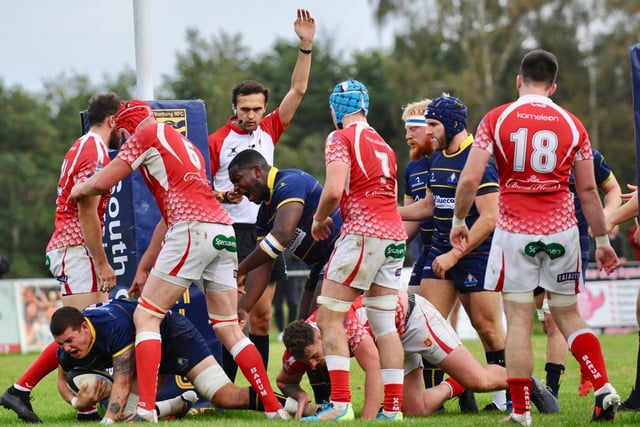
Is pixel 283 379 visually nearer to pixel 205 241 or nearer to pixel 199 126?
pixel 205 241

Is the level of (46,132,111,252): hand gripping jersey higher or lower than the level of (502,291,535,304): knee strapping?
higher

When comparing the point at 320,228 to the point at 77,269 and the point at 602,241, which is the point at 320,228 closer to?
the point at 602,241

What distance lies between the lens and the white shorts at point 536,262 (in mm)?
6949

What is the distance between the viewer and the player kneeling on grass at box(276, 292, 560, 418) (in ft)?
25.6

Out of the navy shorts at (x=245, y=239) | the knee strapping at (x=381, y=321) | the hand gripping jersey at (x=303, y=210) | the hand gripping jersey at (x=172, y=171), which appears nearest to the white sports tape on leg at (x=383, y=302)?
the knee strapping at (x=381, y=321)

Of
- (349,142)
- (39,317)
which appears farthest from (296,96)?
(39,317)

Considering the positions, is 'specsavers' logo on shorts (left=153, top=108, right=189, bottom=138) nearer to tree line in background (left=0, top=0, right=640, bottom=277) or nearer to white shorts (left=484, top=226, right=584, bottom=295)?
white shorts (left=484, top=226, right=584, bottom=295)

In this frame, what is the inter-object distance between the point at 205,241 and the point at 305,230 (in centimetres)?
105

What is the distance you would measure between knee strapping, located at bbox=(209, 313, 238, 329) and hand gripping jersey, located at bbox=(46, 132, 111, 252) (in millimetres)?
1295

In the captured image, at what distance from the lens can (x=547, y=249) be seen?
6945 mm

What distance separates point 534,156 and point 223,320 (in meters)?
2.60

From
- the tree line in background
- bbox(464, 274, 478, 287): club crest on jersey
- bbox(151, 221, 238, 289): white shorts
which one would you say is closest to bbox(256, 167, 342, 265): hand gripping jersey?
bbox(151, 221, 238, 289): white shorts

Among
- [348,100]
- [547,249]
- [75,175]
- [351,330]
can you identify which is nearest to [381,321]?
[351,330]

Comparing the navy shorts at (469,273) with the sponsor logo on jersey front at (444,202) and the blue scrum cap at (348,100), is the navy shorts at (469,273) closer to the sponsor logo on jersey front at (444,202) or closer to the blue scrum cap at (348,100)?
the sponsor logo on jersey front at (444,202)
